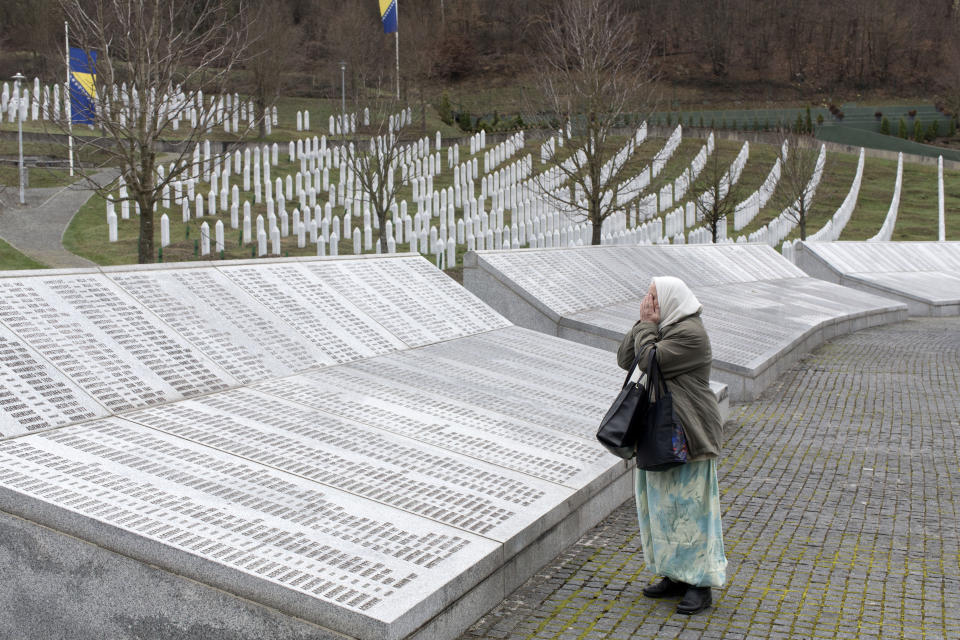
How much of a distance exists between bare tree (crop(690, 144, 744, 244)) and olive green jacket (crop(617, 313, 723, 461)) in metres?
23.9

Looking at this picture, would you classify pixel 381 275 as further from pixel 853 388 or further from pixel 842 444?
pixel 853 388

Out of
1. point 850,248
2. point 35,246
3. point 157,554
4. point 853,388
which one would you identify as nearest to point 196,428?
point 157,554

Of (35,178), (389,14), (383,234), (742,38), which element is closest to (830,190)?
(389,14)

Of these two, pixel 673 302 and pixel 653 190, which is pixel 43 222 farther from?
pixel 673 302

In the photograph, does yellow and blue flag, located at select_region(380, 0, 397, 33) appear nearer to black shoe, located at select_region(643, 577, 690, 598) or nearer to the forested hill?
the forested hill

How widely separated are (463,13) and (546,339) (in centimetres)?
10321

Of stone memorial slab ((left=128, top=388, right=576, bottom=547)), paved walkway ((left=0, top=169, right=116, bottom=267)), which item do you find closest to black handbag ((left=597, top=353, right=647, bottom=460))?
stone memorial slab ((left=128, top=388, right=576, bottom=547))

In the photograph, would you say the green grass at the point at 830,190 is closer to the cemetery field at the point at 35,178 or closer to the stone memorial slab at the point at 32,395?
the cemetery field at the point at 35,178

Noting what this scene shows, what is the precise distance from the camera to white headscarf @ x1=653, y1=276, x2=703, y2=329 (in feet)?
14.9

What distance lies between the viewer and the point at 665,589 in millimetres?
4801

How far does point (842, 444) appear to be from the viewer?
8211 millimetres

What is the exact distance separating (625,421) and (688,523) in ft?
2.09

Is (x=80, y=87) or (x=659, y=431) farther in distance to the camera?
(x=80, y=87)

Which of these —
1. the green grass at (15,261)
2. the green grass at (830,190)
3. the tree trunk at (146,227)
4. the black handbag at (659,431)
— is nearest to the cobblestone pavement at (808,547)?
the black handbag at (659,431)
